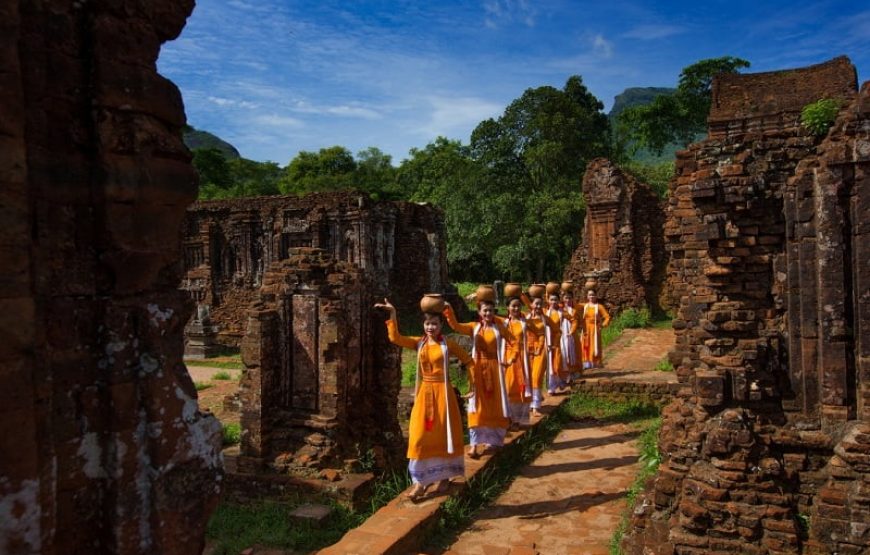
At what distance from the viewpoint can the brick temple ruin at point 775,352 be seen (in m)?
4.18


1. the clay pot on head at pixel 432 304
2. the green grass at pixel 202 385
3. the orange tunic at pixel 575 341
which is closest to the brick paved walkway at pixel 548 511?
the clay pot on head at pixel 432 304


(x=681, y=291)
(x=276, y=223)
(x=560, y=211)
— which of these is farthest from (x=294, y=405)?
(x=560, y=211)

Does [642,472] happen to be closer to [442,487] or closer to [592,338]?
[442,487]

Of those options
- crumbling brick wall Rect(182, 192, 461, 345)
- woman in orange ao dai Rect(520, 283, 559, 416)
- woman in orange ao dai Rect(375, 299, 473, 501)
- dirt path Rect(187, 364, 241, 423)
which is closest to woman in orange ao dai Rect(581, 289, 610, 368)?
woman in orange ao dai Rect(520, 283, 559, 416)

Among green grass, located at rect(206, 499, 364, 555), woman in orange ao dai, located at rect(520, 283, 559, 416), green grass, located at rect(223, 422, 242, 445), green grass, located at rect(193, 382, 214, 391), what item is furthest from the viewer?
green grass, located at rect(193, 382, 214, 391)

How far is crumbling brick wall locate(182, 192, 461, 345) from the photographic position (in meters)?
20.8

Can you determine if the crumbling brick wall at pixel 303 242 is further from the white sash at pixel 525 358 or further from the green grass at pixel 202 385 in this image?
the white sash at pixel 525 358

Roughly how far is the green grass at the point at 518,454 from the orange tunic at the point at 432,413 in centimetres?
48

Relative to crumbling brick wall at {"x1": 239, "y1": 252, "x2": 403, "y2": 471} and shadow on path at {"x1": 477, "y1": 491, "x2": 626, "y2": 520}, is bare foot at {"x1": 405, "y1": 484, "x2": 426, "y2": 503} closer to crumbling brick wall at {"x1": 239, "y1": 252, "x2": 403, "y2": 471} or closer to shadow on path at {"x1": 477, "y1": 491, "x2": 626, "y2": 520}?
shadow on path at {"x1": 477, "y1": 491, "x2": 626, "y2": 520}

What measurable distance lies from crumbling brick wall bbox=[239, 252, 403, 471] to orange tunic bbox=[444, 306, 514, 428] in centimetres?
103

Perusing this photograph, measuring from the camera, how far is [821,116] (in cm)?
486

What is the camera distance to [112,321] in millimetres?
1900

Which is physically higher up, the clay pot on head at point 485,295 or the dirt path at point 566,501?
the clay pot on head at point 485,295

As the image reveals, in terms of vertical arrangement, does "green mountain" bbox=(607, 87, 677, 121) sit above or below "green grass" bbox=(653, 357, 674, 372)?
above
